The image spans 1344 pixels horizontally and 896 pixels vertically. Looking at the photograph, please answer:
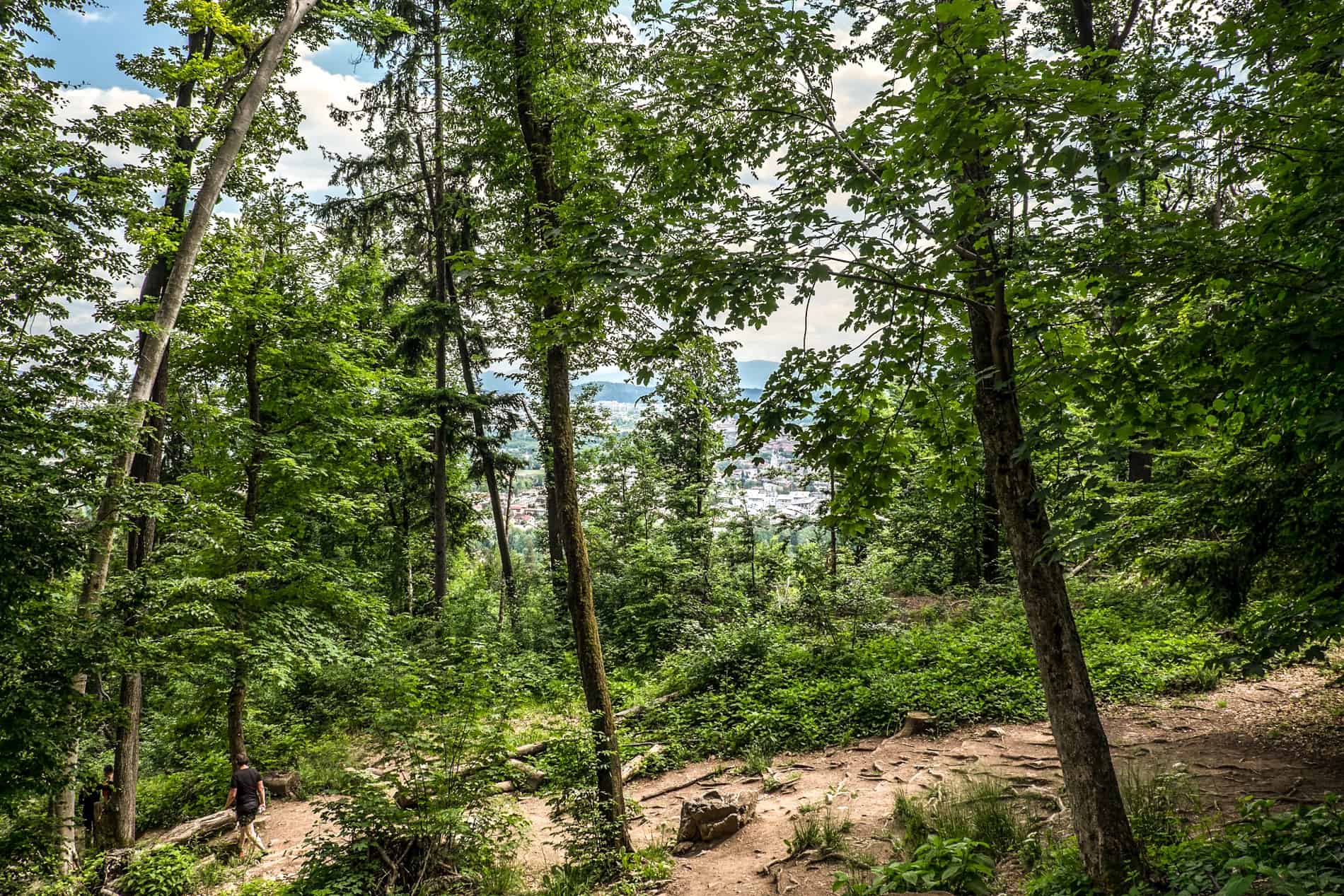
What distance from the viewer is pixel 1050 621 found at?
13.7 feet

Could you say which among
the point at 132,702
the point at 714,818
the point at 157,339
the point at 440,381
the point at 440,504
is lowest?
the point at 714,818

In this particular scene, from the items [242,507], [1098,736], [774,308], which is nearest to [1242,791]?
[1098,736]

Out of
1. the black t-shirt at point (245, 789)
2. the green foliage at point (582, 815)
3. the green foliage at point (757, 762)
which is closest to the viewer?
the green foliage at point (582, 815)

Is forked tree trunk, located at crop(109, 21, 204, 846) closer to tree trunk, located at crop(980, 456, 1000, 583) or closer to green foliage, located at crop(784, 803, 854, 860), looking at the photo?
green foliage, located at crop(784, 803, 854, 860)

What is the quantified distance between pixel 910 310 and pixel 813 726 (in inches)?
327

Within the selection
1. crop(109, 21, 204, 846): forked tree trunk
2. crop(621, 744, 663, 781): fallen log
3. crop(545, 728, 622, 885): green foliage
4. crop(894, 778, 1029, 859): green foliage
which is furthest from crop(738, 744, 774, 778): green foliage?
crop(109, 21, 204, 846): forked tree trunk

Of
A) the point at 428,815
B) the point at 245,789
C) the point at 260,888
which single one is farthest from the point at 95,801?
the point at 428,815

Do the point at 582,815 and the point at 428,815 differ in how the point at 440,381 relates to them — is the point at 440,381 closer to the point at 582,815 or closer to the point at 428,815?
the point at 428,815

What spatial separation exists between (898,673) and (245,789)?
429 inches

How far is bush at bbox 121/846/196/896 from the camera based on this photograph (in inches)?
303

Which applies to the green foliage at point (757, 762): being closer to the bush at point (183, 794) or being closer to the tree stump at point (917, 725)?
the tree stump at point (917, 725)


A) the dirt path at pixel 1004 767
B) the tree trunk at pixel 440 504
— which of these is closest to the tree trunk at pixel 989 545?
the dirt path at pixel 1004 767

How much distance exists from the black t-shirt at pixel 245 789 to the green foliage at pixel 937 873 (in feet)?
30.7

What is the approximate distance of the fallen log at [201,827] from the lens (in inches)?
378
